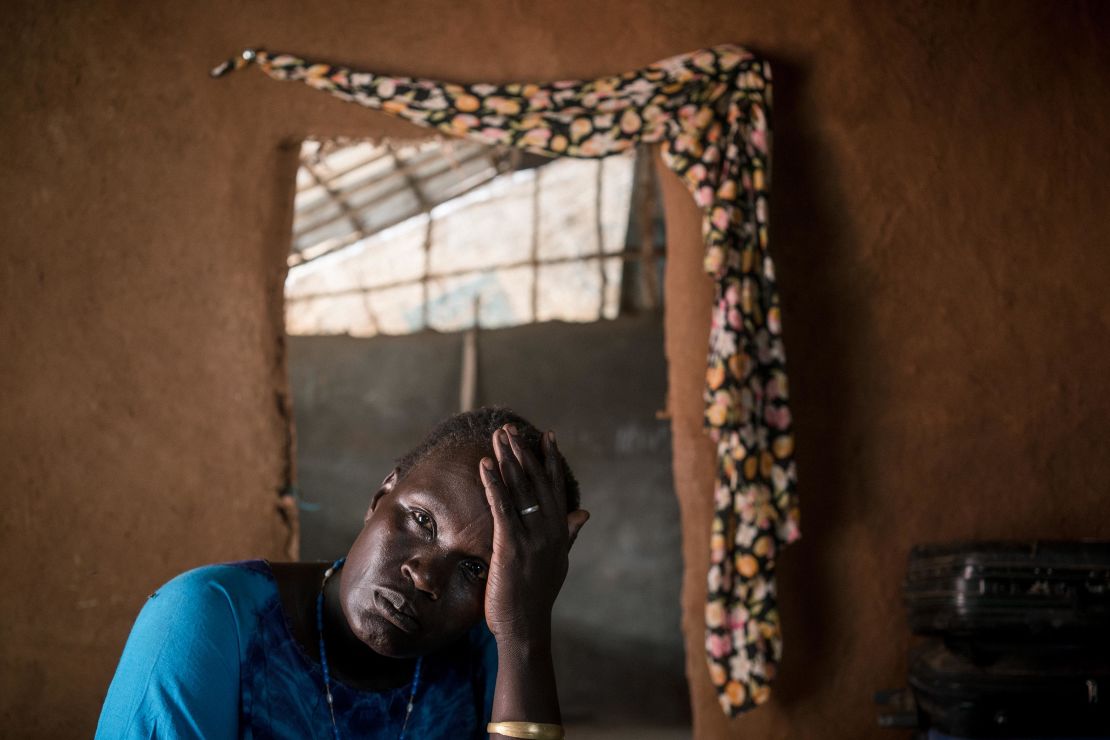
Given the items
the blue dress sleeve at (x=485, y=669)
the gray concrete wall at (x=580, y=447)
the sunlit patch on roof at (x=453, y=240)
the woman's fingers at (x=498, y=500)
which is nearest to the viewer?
the woman's fingers at (x=498, y=500)

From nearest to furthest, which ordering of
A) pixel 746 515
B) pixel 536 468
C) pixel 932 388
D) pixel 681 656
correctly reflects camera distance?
pixel 536 468
pixel 746 515
pixel 932 388
pixel 681 656

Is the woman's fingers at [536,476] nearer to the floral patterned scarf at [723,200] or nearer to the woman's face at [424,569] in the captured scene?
the woman's face at [424,569]

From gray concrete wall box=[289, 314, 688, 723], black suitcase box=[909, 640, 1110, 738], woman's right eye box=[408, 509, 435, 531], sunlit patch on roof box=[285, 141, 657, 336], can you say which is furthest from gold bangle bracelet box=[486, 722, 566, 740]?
sunlit patch on roof box=[285, 141, 657, 336]

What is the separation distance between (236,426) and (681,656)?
3992 millimetres

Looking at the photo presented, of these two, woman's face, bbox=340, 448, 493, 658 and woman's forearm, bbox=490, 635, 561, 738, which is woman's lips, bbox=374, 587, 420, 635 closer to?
woman's face, bbox=340, 448, 493, 658

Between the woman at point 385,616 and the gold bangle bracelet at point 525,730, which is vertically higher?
the woman at point 385,616

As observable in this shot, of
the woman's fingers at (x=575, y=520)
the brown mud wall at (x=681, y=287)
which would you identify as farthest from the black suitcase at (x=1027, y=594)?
the woman's fingers at (x=575, y=520)

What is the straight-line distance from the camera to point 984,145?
3.71 metres

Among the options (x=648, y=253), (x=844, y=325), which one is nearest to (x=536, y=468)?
(x=844, y=325)

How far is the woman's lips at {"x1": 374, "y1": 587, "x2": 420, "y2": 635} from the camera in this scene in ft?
5.51

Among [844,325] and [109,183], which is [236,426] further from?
[844,325]

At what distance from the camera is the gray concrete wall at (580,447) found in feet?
22.2

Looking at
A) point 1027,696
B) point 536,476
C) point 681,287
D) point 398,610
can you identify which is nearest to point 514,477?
point 536,476

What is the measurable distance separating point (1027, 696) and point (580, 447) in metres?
4.19
